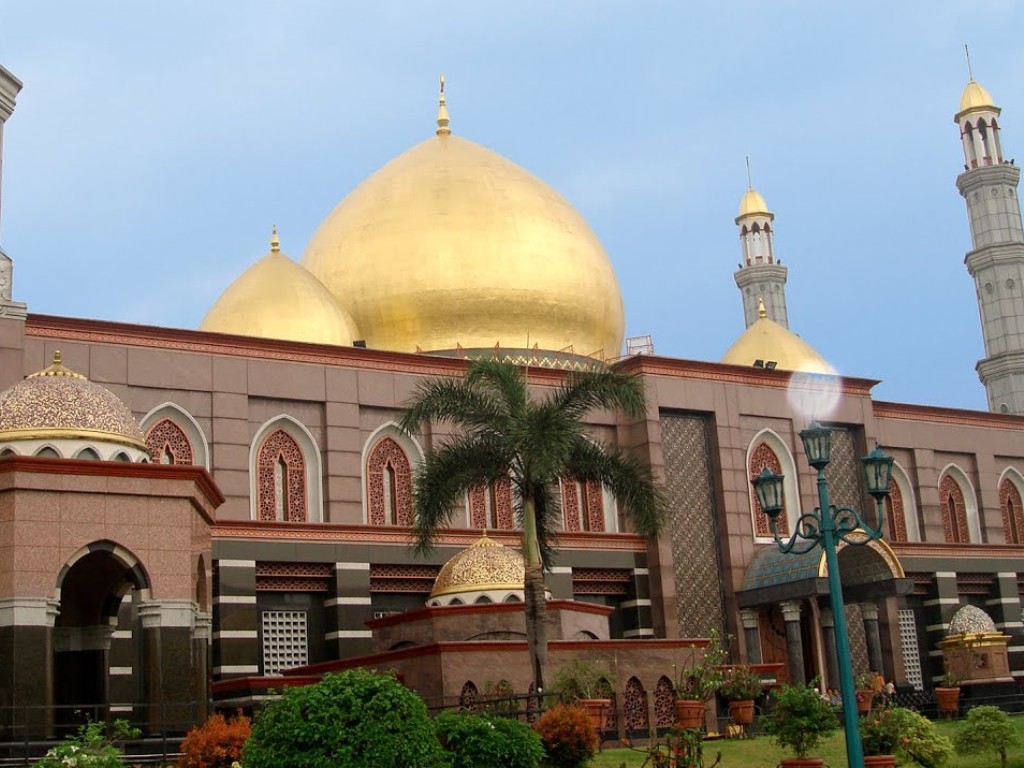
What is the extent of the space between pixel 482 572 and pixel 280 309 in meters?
8.45

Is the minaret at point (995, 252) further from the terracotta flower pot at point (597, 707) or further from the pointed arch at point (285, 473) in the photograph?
the terracotta flower pot at point (597, 707)

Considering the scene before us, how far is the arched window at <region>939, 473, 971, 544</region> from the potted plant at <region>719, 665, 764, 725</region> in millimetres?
14063

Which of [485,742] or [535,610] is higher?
[535,610]

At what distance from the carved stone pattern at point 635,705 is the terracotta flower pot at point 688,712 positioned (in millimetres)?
651

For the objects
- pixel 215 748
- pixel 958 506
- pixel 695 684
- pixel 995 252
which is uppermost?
pixel 995 252

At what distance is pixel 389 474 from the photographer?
1193 inches

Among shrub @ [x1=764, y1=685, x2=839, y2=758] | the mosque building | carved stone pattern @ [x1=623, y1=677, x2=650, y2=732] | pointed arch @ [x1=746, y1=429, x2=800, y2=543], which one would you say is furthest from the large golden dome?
shrub @ [x1=764, y1=685, x2=839, y2=758]

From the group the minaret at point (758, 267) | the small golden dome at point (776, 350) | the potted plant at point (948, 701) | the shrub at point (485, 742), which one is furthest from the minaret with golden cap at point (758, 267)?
the shrub at point (485, 742)

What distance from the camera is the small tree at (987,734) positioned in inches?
792

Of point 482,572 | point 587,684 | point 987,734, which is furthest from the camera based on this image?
point 482,572

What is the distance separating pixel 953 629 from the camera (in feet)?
113

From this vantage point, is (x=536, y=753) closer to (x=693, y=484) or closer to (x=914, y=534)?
(x=693, y=484)

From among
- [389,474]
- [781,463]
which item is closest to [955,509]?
[781,463]

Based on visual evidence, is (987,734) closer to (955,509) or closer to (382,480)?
(382,480)
